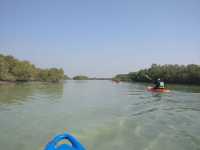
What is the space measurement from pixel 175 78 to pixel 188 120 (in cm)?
6551

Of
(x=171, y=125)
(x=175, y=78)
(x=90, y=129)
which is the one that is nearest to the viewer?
(x=90, y=129)

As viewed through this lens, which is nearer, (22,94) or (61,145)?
(61,145)

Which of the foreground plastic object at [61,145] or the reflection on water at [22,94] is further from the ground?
the foreground plastic object at [61,145]

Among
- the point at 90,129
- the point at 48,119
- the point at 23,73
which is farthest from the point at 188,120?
the point at 23,73

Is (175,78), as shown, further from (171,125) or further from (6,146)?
(6,146)

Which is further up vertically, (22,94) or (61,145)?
(61,145)

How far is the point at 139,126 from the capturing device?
759 cm

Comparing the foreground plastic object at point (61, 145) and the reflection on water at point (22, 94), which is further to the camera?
the reflection on water at point (22, 94)

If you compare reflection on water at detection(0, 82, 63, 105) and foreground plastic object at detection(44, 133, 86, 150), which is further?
reflection on water at detection(0, 82, 63, 105)

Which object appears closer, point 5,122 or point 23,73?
point 5,122

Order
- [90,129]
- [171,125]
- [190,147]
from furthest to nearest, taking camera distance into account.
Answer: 1. [171,125]
2. [90,129]
3. [190,147]

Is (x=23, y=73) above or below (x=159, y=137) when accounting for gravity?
above

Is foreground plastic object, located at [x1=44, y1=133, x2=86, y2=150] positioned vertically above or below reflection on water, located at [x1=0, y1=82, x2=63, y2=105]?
above

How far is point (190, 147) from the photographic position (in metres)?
5.32
